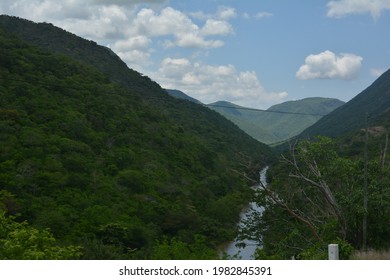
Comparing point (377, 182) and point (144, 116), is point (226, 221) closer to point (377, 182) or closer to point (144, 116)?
point (144, 116)

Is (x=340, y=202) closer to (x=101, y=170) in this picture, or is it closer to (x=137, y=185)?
(x=137, y=185)

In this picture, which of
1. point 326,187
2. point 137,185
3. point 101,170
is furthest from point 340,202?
point 101,170

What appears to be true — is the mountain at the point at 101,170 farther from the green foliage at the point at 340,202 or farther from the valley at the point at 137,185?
the green foliage at the point at 340,202

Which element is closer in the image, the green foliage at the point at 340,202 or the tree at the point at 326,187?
the green foliage at the point at 340,202

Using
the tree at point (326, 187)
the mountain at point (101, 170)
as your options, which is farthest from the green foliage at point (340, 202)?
the mountain at point (101, 170)

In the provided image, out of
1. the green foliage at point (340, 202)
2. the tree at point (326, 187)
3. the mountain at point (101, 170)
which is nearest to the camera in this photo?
the green foliage at point (340, 202)

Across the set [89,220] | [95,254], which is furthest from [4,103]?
[95,254]

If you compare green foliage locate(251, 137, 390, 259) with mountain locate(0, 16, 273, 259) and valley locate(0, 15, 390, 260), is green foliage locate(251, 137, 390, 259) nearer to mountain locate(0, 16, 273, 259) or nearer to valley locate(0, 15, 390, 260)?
valley locate(0, 15, 390, 260)

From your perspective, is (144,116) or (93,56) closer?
(144,116)

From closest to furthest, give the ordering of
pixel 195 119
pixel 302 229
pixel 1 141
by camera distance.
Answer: pixel 302 229 → pixel 1 141 → pixel 195 119
